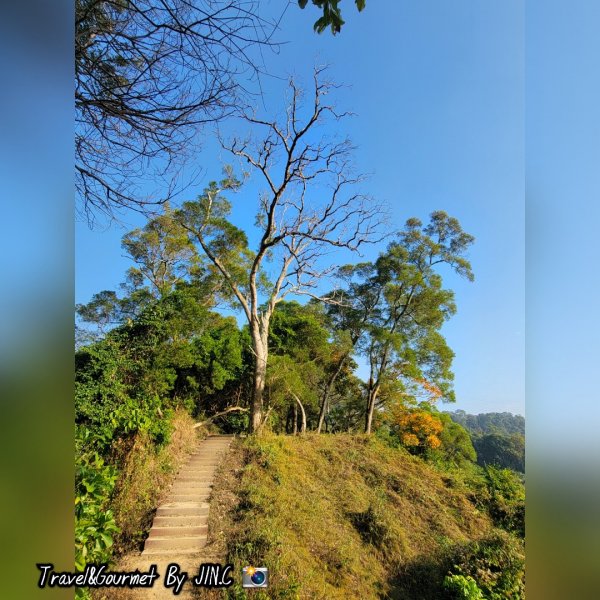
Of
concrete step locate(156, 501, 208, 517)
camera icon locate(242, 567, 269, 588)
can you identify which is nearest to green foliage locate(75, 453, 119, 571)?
camera icon locate(242, 567, 269, 588)

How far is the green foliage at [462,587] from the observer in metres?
3.78

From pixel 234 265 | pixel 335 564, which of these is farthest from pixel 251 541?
pixel 234 265

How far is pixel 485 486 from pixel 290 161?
365 inches

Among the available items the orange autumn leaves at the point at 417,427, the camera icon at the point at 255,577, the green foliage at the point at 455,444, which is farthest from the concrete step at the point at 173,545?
the green foliage at the point at 455,444

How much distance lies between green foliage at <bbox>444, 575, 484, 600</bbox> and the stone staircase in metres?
3.00

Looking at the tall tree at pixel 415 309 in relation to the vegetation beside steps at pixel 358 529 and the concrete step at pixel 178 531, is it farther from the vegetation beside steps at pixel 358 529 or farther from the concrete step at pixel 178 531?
the concrete step at pixel 178 531

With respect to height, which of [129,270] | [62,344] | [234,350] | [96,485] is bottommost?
[96,485]

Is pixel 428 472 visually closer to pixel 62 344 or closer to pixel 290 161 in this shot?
pixel 290 161

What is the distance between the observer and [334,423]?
17172 millimetres

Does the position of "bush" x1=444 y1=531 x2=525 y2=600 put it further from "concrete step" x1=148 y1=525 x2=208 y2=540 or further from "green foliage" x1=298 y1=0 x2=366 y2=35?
"green foliage" x1=298 y1=0 x2=366 y2=35

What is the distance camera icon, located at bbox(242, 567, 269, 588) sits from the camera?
344cm

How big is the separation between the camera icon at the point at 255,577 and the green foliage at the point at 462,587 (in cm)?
224

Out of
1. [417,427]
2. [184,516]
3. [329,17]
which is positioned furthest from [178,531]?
[417,427]

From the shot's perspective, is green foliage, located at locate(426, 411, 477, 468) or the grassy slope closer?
the grassy slope
